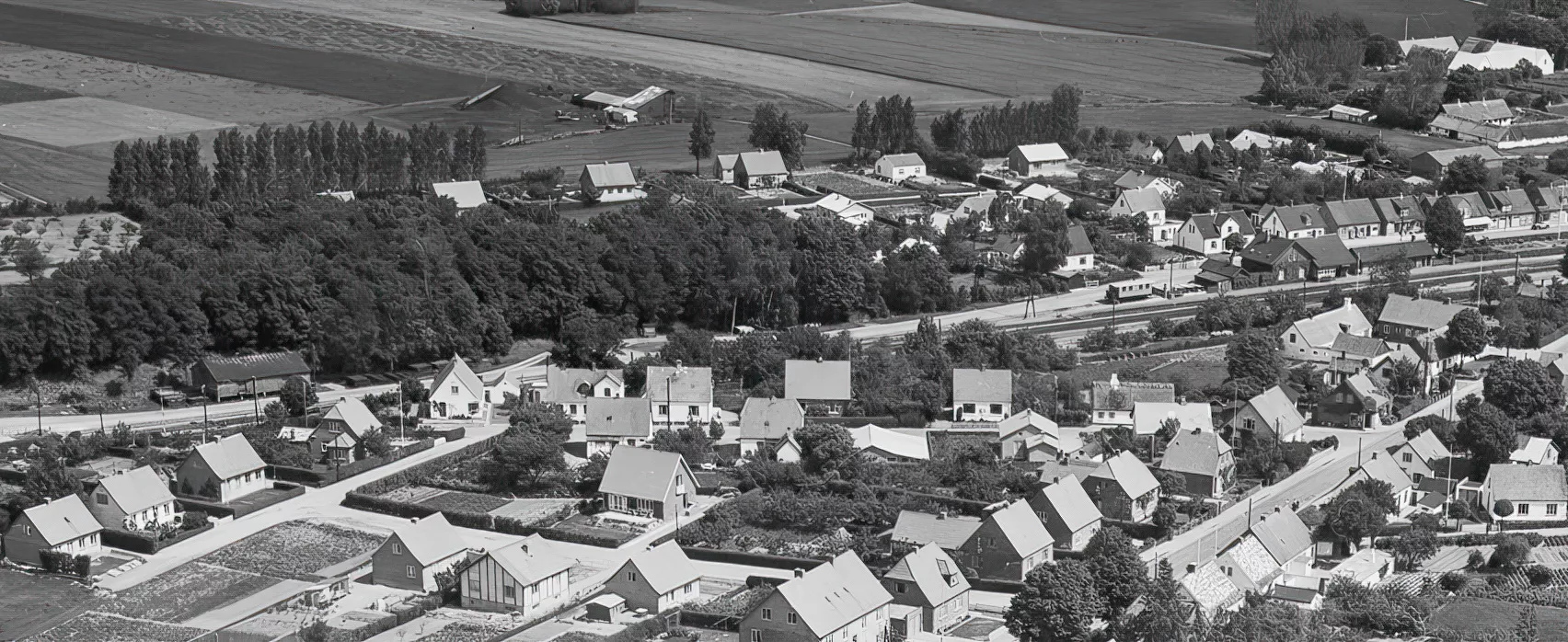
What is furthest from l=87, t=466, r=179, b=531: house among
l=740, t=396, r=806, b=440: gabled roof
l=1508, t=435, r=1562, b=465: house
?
l=1508, t=435, r=1562, b=465: house

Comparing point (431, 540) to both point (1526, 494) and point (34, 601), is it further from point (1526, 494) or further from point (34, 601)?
point (1526, 494)

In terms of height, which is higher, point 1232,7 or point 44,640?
point 1232,7

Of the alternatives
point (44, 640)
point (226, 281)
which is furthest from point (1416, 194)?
point (44, 640)

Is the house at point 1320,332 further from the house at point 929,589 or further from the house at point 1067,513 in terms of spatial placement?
the house at point 929,589

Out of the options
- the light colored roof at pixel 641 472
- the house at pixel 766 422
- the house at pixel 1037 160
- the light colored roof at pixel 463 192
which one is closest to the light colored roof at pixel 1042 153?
the house at pixel 1037 160

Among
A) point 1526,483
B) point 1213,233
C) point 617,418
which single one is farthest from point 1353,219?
point 617,418

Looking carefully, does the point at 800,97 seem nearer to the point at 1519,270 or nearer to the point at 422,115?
the point at 422,115
